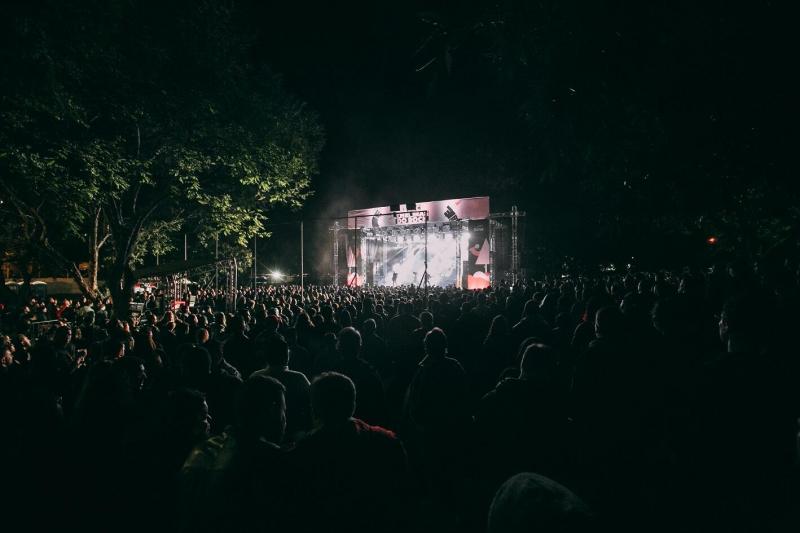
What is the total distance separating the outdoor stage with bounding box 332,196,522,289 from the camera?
33344 millimetres

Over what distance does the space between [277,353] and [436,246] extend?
108ft

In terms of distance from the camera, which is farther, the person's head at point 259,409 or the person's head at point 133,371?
the person's head at point 133,371

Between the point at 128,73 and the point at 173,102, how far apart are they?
1.52 metres

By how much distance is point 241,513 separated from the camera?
7.40 feet

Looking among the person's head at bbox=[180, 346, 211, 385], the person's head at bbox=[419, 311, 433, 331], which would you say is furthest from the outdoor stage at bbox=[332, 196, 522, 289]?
the person's head at bbox=[180, 346, 211, 385]

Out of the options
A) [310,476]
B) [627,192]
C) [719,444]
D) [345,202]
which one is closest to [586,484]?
[719,444]

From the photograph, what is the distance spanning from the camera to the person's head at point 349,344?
4879mm

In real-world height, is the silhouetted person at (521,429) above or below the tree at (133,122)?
below

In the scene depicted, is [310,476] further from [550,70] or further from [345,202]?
[345,202]

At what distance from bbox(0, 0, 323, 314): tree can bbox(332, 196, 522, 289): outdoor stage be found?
→ 434 inches

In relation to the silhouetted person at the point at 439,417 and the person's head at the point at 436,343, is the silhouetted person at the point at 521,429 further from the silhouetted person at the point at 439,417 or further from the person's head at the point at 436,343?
the person's head at the point at 436,343

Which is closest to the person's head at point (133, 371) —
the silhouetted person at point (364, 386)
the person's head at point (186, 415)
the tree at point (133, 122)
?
the person's head at point (186, 415)

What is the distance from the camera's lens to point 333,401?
2.50m

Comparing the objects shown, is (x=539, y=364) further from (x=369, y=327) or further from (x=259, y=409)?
(x=369, y=327)
